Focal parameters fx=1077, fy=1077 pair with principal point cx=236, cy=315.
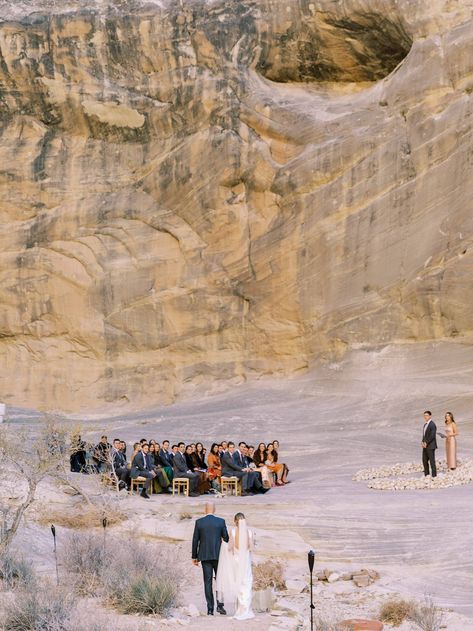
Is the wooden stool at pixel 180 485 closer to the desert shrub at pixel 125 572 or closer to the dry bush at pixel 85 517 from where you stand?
the dry bush at pixel 85 517

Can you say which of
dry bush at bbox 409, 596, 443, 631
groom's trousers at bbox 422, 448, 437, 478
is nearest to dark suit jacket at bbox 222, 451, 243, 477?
groom's trousers at bbox 422, 448, 437, 478

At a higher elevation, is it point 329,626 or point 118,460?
point 118,460

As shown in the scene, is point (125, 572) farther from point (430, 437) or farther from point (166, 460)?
point (430, 437)

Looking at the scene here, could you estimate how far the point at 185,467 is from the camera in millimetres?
19828

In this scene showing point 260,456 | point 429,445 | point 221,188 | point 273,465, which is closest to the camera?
point 429,445

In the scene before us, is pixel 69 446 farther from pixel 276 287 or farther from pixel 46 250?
pixel 46 250

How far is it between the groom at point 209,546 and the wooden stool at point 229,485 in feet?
21.7

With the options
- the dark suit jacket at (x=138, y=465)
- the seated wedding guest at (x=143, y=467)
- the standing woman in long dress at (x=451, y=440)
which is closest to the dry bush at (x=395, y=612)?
the seated wedding guest at (x=143, y=467)

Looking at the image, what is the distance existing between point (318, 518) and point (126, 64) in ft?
68.4

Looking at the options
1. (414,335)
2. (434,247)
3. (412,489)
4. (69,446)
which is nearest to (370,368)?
(414,335)

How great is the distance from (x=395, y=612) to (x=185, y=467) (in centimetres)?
785

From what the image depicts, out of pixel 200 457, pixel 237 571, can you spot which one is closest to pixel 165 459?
pixel 200 457

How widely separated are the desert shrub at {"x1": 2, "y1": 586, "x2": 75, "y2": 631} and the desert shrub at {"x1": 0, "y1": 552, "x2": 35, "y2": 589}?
1.30m

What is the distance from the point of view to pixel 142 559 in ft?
45.9
